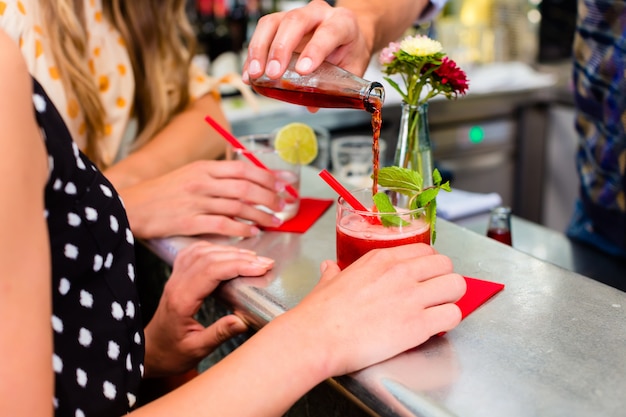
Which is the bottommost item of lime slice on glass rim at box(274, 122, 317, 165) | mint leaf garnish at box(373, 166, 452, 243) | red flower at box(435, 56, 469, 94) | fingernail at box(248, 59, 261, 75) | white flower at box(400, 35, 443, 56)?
lime slice on glass rim at box(274, 122, 317, 165)

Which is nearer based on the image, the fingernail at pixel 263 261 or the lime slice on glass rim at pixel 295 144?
the fingernail at pixel 263 261

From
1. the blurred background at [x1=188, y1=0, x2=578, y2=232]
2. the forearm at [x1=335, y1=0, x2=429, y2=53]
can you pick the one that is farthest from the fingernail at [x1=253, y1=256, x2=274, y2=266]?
the blurred background at [x1=188, y1=0, x2=578, y2=232]

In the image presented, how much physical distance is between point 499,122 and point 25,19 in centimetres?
272

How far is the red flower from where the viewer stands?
104 cm

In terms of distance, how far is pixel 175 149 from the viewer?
5.29 ft

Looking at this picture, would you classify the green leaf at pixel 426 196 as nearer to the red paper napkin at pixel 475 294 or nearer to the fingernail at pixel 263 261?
the red paper napkin at pixel 475 294

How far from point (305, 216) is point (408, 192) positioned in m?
0.38

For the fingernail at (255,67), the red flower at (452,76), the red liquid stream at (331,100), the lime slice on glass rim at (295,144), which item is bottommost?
the lime slice on glass rim at (295,144)

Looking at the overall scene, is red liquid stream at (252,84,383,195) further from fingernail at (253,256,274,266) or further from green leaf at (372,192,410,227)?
fingernail at (253,256,274,266)

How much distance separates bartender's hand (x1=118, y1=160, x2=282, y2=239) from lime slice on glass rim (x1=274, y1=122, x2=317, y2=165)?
77 mm

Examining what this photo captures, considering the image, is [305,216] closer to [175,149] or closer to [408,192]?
[408,192]

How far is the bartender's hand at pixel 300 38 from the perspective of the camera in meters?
1.03

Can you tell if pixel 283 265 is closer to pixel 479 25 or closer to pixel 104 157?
pixel 104 157

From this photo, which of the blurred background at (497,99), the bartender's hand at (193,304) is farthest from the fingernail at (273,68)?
the blurred background at (497,99)
